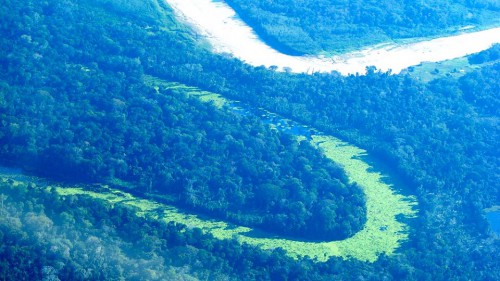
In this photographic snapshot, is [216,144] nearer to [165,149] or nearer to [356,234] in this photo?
[165,149]

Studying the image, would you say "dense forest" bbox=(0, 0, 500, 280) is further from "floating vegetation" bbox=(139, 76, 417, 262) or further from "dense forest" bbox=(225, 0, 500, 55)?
"dense forest" bbox=(225, 0, 500, 55)

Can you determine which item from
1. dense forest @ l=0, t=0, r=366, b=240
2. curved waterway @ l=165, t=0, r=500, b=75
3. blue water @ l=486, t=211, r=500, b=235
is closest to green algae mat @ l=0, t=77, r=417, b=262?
dense forest @ l=0, t=0, r=366, b=240

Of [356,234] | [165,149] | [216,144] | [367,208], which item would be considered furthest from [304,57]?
[356,234]

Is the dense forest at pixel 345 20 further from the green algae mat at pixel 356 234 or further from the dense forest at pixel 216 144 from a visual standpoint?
the green algae mat at pixel 356 234

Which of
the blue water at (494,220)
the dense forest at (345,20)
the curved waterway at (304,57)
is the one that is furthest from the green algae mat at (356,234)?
the dense forest at (345,20)

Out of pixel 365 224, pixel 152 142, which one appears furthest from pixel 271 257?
pixel 152 142

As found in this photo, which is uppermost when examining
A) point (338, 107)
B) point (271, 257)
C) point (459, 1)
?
point (459, 1)

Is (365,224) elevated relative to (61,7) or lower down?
lower down

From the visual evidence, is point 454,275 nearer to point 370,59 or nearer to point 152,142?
point 152,142
